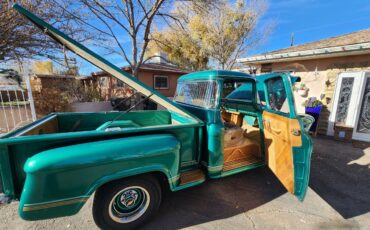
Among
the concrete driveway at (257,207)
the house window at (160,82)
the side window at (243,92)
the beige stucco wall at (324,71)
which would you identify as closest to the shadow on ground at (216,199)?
the concrete driveway at (257,207)

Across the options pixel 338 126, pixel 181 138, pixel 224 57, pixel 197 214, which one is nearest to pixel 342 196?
pixel 197 214

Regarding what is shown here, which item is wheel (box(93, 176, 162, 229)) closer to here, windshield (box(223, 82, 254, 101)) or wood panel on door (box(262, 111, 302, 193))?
wood panel on door (box(262, 111, 302, 193))

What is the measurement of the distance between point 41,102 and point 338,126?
1166cm

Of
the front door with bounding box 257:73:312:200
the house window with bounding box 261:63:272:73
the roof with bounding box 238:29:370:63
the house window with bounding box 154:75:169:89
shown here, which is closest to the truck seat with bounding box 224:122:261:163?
the front door with bounding box 257:73:312:200

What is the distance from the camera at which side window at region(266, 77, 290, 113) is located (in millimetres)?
2792

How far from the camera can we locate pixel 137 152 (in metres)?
1.92

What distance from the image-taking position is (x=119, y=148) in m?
1.85

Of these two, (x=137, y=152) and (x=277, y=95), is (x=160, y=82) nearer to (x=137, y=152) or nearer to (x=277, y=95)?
(x=277, y=95)

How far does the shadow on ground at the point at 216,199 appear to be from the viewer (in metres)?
2.44

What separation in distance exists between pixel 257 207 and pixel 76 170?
2587mm

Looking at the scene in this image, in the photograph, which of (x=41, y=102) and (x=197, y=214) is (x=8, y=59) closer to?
(x=41, y=102)

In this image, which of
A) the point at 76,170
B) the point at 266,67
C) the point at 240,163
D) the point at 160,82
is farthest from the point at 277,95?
the point at 160,82

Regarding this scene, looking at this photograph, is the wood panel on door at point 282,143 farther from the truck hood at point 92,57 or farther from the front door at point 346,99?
the front door at point 346,99

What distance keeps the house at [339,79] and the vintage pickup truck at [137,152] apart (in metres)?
3.76
